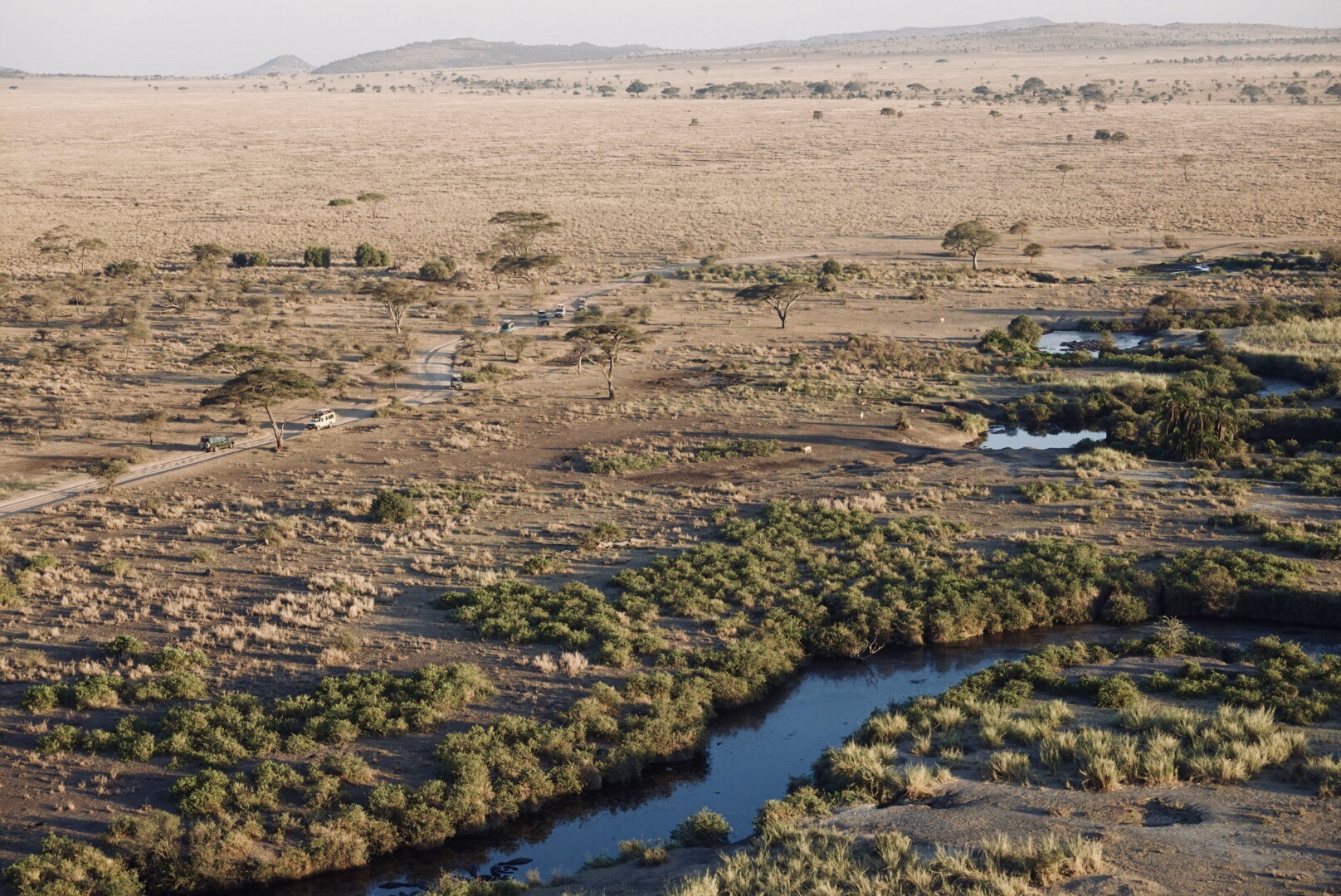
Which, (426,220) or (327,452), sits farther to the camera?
(426,220)

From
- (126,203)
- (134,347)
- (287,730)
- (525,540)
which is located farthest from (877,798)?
(126,203)

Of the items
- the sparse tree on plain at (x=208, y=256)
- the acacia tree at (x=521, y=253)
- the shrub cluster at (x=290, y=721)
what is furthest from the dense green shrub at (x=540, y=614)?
the sparse tree on plain at (x=208, y=256)

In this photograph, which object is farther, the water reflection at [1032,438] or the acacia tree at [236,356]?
the acacia tree at [236,356]

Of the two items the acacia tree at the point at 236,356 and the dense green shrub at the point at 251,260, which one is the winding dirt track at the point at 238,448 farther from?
the dense green shrub at the point at 251,260

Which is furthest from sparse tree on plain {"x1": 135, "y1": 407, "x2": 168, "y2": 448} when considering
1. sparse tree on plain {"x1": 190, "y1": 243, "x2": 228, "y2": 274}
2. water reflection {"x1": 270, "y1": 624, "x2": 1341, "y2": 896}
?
sparse tree on plain {"x1": 190, "y1": 243, "x2": 228, "y2": 274}

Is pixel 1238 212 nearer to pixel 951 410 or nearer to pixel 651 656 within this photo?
pixel 951 410

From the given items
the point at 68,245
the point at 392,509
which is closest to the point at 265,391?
the point at 392,509
